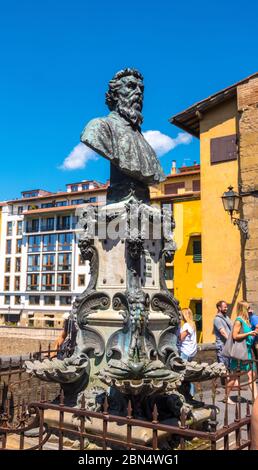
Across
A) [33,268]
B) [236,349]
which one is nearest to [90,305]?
[236,349]

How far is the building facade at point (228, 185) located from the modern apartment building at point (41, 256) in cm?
3241

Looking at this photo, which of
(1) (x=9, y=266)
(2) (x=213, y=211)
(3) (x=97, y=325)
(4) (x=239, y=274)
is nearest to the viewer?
(3) (x=97, y=325)

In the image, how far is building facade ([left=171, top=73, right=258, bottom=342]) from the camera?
43.2ft

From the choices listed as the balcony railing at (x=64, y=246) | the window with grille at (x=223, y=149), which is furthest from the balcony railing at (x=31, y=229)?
the window with grille at (x=223, y=149)

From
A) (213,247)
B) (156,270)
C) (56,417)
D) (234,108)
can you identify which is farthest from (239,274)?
(56,417)

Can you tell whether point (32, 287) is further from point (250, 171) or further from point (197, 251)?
point (250, 171)

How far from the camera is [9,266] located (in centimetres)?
5428

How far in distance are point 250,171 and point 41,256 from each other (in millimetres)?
41309

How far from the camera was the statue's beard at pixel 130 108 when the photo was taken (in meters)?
5.94

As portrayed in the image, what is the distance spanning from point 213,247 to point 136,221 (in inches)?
370

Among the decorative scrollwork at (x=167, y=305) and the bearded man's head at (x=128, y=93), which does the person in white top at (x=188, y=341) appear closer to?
the decorative scrollwork at (x=167, y=305)

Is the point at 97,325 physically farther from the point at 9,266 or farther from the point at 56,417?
the point at 9,266

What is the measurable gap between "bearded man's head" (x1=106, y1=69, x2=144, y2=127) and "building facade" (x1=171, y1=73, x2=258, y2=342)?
7.83 m

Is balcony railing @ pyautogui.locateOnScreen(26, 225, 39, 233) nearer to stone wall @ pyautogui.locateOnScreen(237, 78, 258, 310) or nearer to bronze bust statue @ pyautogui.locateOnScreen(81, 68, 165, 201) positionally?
stone wall @ pyautogui.locateOnScreen(237, 78, 258, 310)
